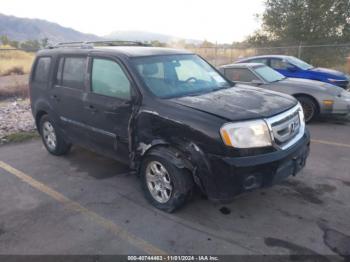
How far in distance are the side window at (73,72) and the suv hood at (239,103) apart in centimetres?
164

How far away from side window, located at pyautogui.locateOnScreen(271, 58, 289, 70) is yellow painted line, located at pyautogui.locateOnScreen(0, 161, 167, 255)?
7.77 meters

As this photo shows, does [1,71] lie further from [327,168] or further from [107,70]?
[327,168]

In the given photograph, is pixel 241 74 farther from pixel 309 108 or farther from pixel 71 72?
pixel 71 72

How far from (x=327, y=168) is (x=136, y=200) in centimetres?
292

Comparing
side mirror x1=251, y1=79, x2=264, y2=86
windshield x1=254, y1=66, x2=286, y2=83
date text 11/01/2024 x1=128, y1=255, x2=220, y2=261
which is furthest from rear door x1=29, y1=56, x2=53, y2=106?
windshield x1=254, y1=66, x2=286, y2=83

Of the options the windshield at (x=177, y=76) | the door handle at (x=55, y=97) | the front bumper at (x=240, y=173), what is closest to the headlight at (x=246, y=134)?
the front bumper at (x=240, y=173)

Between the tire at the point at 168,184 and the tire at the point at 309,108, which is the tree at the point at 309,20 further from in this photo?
the tire at the point at 168,184

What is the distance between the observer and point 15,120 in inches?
308

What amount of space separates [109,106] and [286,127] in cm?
213

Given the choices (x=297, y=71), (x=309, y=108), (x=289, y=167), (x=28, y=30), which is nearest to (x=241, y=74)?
(x=309, y=108)

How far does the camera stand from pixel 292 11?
1958 cm

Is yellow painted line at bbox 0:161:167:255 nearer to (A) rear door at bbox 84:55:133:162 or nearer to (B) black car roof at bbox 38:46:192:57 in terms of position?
Result: (A) rear door at bbox 84:55:133:162

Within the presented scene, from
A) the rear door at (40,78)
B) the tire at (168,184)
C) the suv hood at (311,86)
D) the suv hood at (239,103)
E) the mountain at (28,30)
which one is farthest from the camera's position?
the mountain at (28,30)

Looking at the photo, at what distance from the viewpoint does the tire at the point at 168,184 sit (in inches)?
130
